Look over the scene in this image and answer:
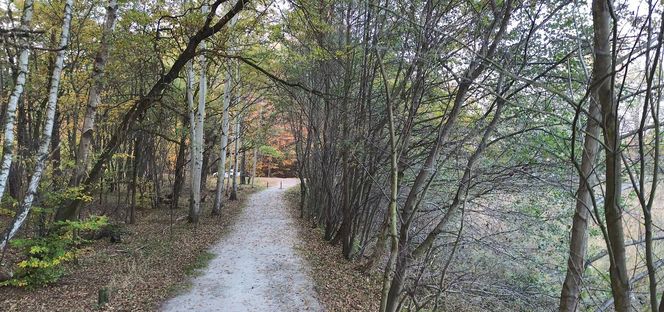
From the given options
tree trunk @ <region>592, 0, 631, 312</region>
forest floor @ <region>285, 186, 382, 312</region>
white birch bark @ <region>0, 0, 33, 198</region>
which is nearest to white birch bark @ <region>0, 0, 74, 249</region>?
white birch bark @ <region>0, 0, 33, 198</region>

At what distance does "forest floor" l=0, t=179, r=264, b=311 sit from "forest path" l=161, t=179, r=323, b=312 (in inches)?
14.1

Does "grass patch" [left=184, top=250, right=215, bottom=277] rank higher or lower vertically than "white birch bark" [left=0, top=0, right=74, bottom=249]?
lower

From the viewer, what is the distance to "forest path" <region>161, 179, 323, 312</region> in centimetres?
694

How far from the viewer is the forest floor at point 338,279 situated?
7484 millimetres

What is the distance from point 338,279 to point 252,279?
180 cm

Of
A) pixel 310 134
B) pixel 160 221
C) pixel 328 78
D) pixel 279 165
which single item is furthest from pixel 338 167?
pixel 279 165

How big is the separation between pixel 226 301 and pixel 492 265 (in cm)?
440

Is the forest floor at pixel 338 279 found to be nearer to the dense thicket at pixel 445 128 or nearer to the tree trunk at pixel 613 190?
the dense thicket at pixel 445 128

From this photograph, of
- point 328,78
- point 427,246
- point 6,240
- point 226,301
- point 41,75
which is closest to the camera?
point 427,246

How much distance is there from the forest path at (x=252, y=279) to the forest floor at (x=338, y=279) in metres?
0.24

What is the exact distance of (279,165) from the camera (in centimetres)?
4466

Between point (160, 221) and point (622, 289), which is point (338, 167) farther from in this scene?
point (622, 289)

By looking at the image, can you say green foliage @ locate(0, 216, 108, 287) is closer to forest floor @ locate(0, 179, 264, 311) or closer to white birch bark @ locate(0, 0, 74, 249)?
forest floor @ locate(0, 179, 264, 311)

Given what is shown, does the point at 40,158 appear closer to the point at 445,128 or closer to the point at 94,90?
the point at 94,90
